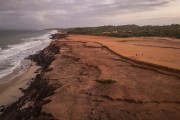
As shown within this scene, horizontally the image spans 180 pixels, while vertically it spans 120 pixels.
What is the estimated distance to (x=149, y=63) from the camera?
1520 centimetres

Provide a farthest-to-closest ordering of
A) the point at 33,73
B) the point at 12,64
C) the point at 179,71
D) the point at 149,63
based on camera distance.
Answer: the point at 12,64 < the point at 33,73 < the point at 149,63 < the point at 179,71

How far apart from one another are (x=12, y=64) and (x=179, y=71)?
20.0 m

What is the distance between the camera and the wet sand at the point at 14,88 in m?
14.8

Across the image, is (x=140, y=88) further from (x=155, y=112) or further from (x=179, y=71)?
(x=179, y=71)

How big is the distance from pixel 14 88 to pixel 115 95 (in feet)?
32.6

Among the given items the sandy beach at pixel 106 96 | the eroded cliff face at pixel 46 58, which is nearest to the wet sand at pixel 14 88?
the eroded cliff face at pixel 46 58

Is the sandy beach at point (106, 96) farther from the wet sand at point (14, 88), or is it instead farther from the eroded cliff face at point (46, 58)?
the eroded cliff face at point (46, 58)

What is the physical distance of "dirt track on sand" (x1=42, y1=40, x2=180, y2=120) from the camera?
8.23 metres

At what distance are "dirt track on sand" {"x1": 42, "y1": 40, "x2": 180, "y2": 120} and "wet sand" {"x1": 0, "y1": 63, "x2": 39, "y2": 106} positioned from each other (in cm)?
329

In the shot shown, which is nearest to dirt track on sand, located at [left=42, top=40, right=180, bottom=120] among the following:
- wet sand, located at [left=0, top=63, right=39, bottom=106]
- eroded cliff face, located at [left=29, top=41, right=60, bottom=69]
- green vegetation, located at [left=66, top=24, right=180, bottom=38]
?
wet sand, located at [left=0, top=63, right=39, bottom=106]

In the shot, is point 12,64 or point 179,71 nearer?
point 179,71

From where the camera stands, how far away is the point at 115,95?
991 centimetres

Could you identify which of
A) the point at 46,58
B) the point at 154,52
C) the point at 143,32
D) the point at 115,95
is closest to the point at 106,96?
the point at 115,95

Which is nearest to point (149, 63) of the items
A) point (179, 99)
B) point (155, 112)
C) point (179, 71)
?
point (179, 71)
